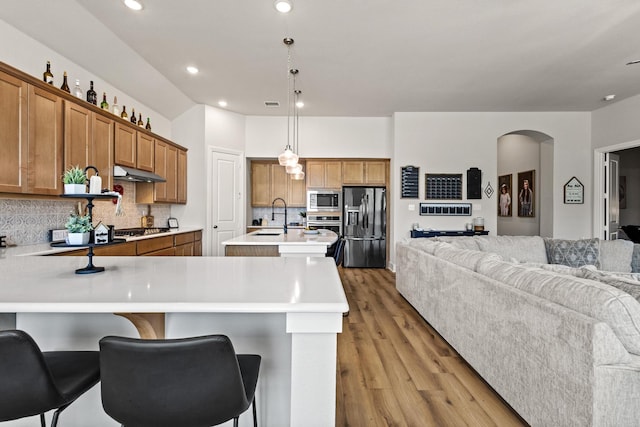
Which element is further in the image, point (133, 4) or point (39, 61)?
point (39, 61)

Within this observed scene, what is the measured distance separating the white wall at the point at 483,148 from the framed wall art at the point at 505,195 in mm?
1851

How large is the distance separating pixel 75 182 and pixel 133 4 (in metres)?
2.33

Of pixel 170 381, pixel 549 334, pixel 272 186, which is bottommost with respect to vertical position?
pixel 549 334

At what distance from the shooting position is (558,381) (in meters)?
1.49

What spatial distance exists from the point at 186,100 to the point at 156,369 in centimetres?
535

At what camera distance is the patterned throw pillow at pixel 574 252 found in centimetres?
376

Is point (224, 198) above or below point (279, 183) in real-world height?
below

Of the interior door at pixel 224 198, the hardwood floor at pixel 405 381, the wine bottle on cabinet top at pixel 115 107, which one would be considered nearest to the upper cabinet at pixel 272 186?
the interior door at pixel 224 198

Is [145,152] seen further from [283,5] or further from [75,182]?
[75,182]

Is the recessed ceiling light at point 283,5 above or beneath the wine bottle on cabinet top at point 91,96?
above

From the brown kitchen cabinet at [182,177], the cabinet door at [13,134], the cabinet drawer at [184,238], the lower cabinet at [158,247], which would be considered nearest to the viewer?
the cabinet door at [13,134]

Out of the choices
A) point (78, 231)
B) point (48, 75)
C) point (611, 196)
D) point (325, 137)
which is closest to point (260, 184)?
point (325, 137)

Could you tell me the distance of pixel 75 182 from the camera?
55.0 inches

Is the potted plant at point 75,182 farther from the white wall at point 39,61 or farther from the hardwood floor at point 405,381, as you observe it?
the white wall at point 39,61
